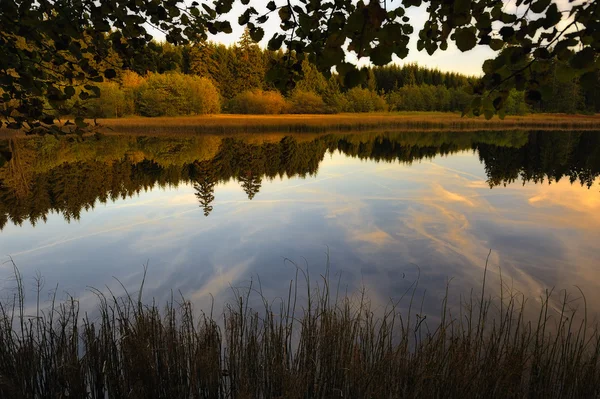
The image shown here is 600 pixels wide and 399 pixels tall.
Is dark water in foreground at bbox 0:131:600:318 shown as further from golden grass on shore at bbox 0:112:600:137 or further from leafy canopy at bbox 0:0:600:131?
golden grass on shore at bbox 0:112:600:137

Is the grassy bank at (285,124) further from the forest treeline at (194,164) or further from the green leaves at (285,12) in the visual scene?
the green leaves at (285,12)

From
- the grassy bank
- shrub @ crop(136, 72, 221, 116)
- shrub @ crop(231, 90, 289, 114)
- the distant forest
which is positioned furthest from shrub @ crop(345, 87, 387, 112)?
shrub @ crop(136, 72, 221, 116)

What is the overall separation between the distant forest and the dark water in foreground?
65.5 ft

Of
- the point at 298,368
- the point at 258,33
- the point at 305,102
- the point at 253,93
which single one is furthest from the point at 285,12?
the point at 305,102

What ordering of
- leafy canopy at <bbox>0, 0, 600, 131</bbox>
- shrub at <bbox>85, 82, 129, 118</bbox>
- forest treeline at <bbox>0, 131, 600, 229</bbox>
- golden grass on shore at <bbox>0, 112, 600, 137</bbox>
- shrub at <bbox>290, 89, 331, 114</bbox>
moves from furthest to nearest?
shrub at <bbox>290, 89, 331, 114</bbox>
shrub at <bbox>85, 82, 129, 118</bbox>
golden grass on shore at <bbox>0, 112, 600, 137</bbox>
forest treeline at <bbox>0, 131, 600, 229</bbox>
leafy canopy at <bbox>0, 0, 600, 131</bbox>

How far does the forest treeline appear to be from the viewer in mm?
18250

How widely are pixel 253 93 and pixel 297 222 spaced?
2791 inches

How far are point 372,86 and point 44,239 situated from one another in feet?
364

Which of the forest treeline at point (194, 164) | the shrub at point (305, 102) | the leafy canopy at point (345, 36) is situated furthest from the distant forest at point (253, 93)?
the leafy canopy at point (345, 36)

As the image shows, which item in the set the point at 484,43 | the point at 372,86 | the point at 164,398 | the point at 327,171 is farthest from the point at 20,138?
the point at 372,86

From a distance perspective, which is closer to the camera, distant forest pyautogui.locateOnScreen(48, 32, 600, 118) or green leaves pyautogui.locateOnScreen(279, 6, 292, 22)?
green leaves pyautogui.locateOnScreen(279, 6, 292, 22)

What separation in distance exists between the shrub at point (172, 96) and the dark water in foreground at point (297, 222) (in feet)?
129

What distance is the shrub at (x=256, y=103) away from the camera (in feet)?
258

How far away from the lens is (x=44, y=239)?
12.4 metres
